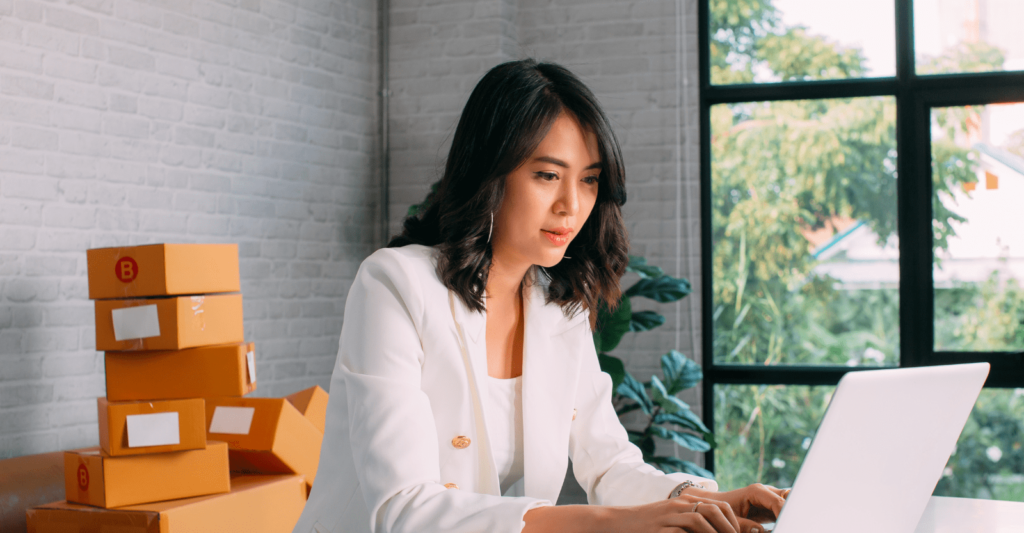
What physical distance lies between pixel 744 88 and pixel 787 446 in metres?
1.62

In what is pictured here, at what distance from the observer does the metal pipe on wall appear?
12.9ft

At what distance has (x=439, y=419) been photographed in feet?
4.06

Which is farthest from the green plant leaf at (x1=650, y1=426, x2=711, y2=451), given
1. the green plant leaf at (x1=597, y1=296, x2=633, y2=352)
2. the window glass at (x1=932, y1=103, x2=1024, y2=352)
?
the window glass at (x1=932, y1=103, x2=1024, y2=352)

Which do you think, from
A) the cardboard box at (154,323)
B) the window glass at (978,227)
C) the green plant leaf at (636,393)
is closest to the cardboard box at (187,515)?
the cardboard box at (154,323)

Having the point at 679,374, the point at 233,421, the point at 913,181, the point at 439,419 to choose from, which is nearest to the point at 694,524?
the point at 439,419

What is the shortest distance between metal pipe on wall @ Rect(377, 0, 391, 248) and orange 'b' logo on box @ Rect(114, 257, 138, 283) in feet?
6.30

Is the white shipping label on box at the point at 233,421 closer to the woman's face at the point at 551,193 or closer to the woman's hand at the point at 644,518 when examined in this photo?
the woman's face at the point at 551,193

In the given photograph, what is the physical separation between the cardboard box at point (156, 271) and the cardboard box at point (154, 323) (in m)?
0.02

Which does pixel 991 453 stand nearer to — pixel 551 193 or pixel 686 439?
pixel 686 439

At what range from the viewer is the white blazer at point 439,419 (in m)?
1.03

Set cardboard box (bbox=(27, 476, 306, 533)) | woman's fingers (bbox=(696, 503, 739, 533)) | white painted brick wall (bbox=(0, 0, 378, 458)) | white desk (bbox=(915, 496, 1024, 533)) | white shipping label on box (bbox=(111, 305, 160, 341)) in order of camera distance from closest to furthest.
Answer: woman's fingers (bbox=(696, 503, 739, 533)) < white desk (bbox=(915, 496, 1024, 533)) < cardboard box (bbox=(27, 476, 306, 533)) < white shipping label on box (bbox=(111, 305, 160, 341)) < white painted brick wall (bbox=(0, 0, 378, 458))

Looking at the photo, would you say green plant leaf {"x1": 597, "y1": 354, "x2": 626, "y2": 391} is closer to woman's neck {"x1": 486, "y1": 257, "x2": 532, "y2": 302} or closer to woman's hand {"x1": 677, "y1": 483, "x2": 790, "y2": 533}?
woman's neck {"x1": 486, "y1": 257, "x2": 532, "y2": 302}

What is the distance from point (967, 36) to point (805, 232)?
1.06 meters

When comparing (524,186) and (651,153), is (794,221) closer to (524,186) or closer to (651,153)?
(651,153)
